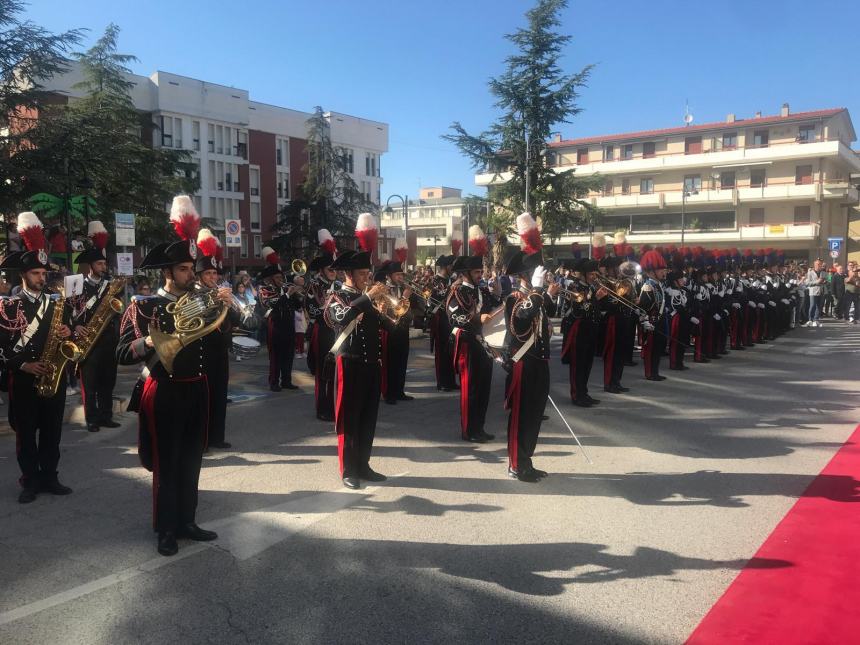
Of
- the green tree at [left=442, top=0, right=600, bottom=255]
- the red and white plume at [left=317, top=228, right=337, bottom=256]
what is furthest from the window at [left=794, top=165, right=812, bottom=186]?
the red and white plume at [left=317, top=228, right=337, bottom=256]

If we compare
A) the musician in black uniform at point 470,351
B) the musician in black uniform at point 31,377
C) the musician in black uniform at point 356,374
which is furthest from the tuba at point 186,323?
the musician in black uniform at point 470,351

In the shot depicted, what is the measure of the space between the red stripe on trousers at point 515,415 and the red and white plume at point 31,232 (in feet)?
15.7

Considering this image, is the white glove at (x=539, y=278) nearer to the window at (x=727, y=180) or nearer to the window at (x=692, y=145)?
the window at (x=727, y=180)

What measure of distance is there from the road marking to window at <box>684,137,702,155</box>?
169ft

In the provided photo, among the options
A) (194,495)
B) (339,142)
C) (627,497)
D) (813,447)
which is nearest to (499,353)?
(627,497)

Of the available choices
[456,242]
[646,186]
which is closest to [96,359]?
[456,242]

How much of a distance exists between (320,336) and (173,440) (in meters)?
4.80

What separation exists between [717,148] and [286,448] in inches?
1980

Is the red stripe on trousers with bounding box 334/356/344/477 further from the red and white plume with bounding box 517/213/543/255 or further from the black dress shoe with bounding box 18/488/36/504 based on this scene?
the black dress shoe with bounding box 18/488/36/504

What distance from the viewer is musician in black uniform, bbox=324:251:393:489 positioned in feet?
20.0

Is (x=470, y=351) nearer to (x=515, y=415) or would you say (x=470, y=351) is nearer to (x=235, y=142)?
(x=515, y=415)

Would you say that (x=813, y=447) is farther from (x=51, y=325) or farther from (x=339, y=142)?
(x=339, y=142)

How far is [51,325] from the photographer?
5977 mm

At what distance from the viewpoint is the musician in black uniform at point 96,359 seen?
7895 millimetres
